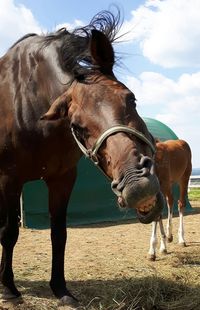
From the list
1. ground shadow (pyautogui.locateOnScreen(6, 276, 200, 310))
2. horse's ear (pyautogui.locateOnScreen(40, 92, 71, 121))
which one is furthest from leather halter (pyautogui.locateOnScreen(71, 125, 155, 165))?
ground shadow (pyautogui.locateOnScreen(6, 276, 200, 310))

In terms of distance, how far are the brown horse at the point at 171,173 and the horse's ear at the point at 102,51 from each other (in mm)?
3464

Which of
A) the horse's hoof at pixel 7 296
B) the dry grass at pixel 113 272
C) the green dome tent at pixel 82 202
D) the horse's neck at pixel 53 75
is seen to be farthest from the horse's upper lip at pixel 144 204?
the green dome tent at pixel 82 202

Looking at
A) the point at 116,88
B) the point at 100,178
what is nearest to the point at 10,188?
the point at 116,88

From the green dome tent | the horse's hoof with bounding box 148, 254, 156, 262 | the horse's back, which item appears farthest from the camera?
the green dome tent

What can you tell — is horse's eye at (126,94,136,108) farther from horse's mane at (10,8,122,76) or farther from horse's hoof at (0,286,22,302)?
horse's hoof at (0,286,22,302)

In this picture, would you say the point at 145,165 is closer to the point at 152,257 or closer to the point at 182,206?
the point at 152,257

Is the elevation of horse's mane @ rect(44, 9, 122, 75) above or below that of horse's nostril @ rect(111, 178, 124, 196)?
above

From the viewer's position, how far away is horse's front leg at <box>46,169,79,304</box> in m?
3.90

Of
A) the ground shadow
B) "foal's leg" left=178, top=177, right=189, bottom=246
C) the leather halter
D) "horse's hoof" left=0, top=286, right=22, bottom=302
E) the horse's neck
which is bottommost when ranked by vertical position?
the ground shadow

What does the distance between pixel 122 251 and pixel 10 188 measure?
358 centimetres

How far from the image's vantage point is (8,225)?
3.77m

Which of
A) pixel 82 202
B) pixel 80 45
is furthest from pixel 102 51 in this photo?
pixel 82 202

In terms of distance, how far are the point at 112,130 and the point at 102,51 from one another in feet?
2.19

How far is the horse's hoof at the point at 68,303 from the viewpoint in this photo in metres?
3.72
